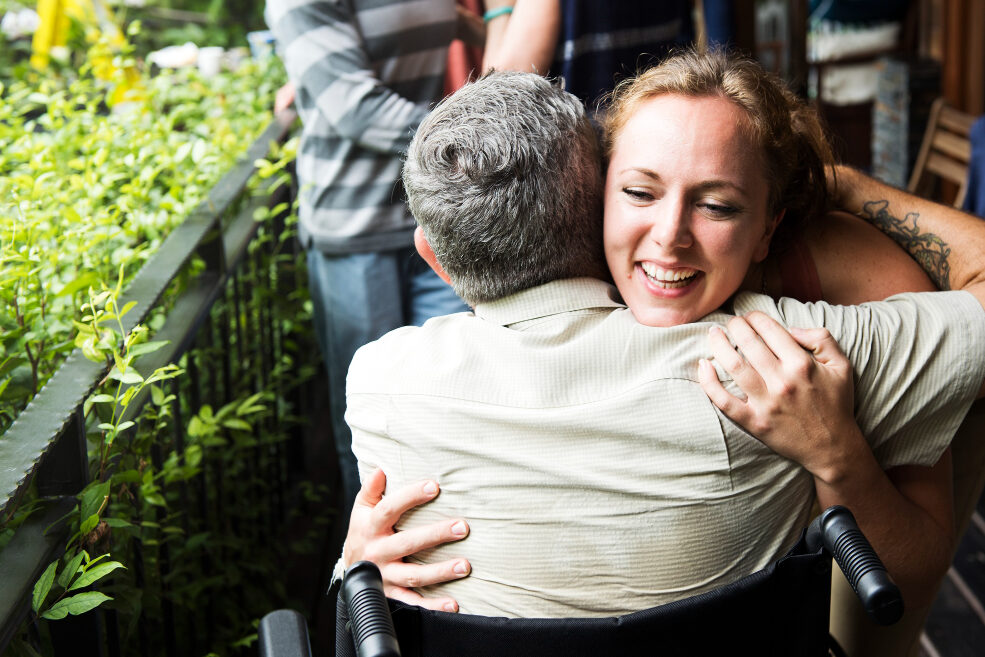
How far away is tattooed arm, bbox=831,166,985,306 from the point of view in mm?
1441

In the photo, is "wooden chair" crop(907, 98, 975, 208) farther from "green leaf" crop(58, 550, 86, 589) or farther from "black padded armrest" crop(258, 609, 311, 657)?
"green leaf" crop(58, 550, 86, 589)

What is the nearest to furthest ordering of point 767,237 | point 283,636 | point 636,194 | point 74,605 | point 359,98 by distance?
point 283,636 → point 74,605 → point 636,194 → point 767,237 → point 359,98

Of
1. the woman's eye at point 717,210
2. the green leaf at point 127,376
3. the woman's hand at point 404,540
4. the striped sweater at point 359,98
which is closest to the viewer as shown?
the woman's hand at point 404,540

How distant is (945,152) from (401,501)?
3.15 metres

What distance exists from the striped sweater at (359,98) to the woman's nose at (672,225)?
3.39ft

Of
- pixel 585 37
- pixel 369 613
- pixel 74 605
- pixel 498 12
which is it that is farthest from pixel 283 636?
pixel 585 37

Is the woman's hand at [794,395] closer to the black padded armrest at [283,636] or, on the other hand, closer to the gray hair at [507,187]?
the gray hair at [507,187]

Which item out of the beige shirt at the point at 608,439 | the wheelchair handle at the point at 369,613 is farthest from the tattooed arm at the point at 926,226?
the wheelchair handle at the point at 369,613

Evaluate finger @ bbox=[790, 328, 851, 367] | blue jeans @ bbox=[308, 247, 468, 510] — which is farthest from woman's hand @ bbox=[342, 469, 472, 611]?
blue jeans @ bbox=[308, 247, 468, 510]

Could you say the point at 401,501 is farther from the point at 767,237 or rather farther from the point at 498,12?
the point at 498,12

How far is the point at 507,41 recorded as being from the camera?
225 centimetres

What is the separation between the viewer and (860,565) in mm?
972

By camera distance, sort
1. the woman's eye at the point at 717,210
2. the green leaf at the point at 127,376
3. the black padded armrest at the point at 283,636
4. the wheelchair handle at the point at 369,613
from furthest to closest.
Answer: the green leaf at the point at 127,376
the woman's eye at the point at 717,210
the black padded armrest at the point at 283,636
the wheelchair handle at the point at 369,613

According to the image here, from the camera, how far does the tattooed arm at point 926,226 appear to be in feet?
4.73
